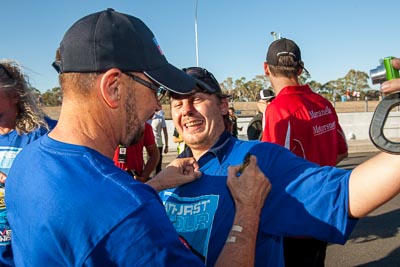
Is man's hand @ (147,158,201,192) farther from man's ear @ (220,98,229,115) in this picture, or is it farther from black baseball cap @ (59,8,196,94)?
black baseball cap @ (59,8,196,94)

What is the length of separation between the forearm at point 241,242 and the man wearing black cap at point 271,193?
0.02 metres

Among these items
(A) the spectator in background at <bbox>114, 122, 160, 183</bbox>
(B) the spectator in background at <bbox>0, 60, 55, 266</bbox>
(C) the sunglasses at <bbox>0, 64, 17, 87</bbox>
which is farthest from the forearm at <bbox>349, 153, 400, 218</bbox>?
(A) the spectator in background at <bbox>114, 122, 160, 183</bbox>

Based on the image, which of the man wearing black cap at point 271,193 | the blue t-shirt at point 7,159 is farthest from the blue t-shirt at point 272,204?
the blue t-shirt at point 7,159

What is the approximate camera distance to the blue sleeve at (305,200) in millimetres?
1607

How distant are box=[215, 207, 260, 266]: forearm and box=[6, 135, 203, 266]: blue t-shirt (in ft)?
0.95

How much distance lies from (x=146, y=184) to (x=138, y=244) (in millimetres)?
348

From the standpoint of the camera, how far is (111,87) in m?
1.31

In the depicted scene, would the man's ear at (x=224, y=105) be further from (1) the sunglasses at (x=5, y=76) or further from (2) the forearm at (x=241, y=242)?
(1) the sunglasses at (x=5, y=76)

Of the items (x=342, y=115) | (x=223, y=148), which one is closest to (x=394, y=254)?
(x=223, y=148)

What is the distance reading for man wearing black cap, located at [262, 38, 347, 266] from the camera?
9.66 feet

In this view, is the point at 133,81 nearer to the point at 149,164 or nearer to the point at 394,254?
the point at 149,164

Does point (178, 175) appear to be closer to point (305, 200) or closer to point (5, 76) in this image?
point (305, 200)

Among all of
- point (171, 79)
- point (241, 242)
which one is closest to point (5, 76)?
point (171, 79)

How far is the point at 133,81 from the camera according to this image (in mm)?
1344
